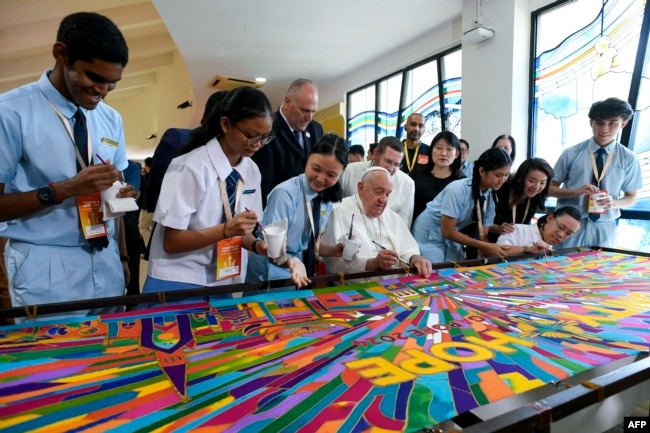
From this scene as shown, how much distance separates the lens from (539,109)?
4.34 meters

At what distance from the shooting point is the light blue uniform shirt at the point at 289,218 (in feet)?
5.97

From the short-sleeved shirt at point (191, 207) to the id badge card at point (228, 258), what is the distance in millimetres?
35

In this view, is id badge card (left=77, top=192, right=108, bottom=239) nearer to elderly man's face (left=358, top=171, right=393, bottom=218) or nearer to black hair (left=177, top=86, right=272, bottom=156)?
black hair (left=177, top=86, right=272, bottom=156)

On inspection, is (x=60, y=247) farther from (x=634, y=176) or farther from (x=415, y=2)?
(x=415, y=2)

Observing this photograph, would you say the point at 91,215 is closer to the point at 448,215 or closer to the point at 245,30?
the point at 448,215

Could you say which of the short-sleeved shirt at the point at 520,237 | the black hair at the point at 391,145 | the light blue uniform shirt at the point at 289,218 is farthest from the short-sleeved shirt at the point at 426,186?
the light blue uniform shirt at the point at 289,218

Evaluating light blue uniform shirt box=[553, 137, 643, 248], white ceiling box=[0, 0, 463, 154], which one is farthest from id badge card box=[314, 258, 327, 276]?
white ceiling box=[0, 0, 463, 154]

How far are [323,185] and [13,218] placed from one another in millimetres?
1157

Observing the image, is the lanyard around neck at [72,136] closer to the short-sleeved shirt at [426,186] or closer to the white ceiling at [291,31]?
the short-sleeved shirt at [426,186]

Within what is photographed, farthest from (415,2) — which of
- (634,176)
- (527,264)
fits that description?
(527,264)

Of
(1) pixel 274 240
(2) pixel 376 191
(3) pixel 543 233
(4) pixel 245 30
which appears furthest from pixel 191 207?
(4) pixel 245 30

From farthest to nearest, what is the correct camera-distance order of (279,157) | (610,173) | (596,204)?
(610,173) < (596,204) < (279,157)

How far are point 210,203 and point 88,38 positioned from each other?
0.61 meters

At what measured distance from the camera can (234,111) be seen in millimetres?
1356
